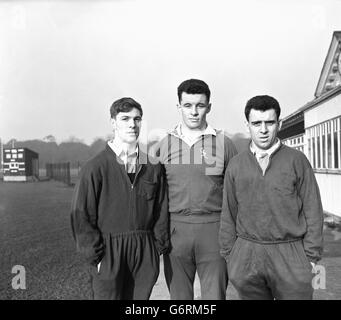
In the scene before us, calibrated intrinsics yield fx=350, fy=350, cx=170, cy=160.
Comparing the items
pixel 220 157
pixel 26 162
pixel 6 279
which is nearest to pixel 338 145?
pixel 220 157

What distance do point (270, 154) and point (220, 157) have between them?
44cm

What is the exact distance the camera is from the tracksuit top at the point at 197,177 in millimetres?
2480

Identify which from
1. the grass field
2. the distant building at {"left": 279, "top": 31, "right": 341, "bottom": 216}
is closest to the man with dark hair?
the grass field

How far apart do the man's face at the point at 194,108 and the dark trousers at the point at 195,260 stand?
28.7 inches

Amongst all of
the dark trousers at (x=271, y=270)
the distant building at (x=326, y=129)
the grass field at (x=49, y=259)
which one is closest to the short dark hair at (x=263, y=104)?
the dark trousers at (x=271, y=270)

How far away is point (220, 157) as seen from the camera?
2.56 metres

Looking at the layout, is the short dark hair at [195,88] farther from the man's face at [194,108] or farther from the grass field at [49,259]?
the grass field at [49,259]

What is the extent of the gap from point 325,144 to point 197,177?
243 inches

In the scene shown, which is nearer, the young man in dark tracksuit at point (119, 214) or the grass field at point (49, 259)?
the young man in dark tracksuit at point (119, 214)

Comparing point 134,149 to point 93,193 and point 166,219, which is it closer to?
point 93,193

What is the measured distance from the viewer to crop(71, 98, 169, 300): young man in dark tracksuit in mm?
2242

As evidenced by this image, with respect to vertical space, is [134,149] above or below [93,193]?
above

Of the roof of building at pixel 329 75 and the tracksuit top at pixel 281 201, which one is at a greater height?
the roof of building at pixel 329 75

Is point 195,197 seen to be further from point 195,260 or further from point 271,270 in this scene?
point 271,270
